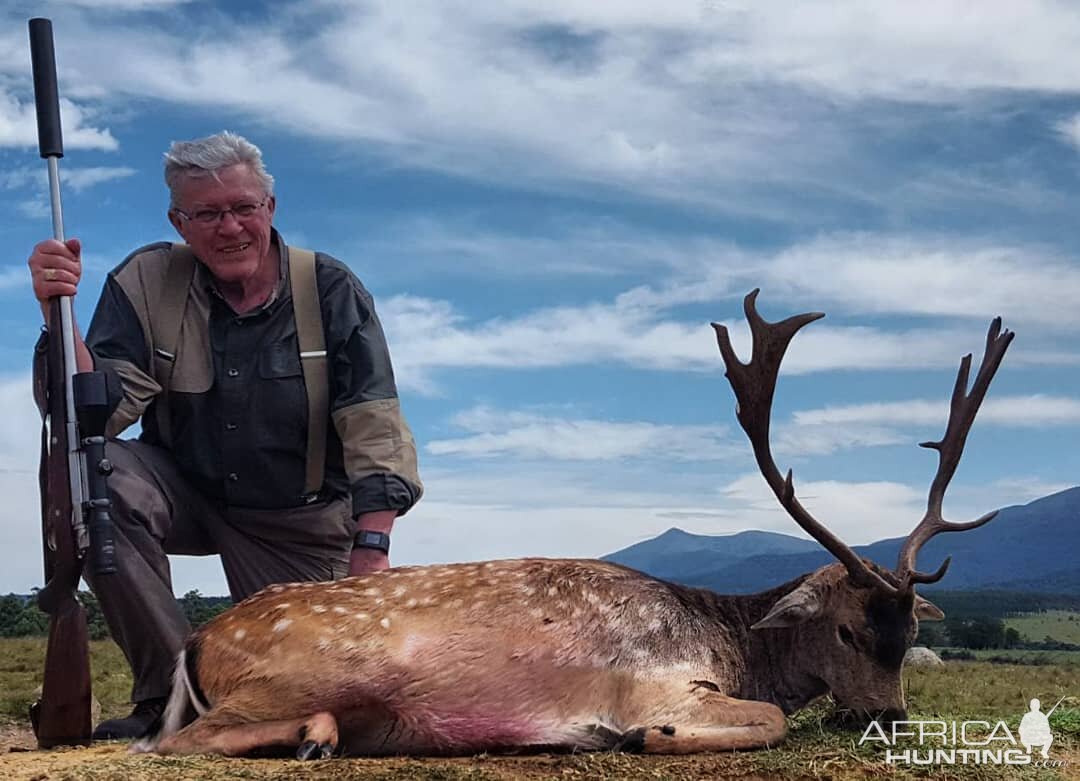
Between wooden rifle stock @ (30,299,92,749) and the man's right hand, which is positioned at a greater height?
the man's right hand

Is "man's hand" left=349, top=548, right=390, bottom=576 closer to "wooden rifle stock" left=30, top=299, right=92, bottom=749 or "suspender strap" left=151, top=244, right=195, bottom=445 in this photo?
"wooden rifle stock" left=30, top=299, right=92, bottom=749

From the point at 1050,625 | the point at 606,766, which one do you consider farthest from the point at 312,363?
the point at 1050,625

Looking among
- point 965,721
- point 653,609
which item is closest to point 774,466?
point 653,609

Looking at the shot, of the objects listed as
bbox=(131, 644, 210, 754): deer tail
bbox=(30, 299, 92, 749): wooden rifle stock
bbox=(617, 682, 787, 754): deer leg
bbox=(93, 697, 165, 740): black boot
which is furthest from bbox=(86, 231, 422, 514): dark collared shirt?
bbox=(617, 682, 787, 754): deer leg

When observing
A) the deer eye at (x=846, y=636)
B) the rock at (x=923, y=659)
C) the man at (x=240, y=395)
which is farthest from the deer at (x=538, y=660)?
the rock at (x=923, y=659)

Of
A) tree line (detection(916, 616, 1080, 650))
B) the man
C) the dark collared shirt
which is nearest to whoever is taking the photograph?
the man

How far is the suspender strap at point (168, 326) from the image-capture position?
834 cm

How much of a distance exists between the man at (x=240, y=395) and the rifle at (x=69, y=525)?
0.82m

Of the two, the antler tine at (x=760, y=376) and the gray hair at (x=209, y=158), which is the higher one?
the gray hair at (x=209, y=158)

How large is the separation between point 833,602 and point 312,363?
3623 mm

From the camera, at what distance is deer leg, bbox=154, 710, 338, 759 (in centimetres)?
593

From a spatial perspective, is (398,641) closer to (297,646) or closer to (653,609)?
(297,646)

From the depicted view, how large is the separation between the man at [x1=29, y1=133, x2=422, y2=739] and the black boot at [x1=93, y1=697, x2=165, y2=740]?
503 mm

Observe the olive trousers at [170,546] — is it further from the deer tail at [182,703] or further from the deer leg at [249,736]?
the deer leg at [249,736]
